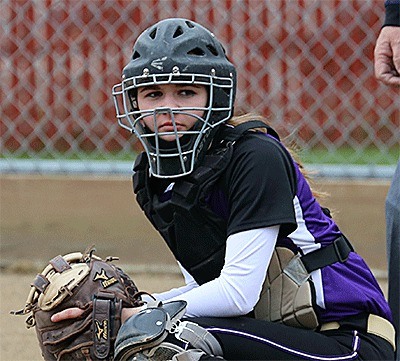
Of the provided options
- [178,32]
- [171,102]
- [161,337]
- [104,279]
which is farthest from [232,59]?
[161,337]

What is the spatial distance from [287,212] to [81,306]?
67 centimetres

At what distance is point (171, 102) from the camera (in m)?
3.06

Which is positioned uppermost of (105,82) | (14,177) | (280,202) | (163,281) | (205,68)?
(205,68)

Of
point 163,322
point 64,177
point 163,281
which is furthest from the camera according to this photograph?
point 64,177

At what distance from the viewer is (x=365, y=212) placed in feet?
18.1

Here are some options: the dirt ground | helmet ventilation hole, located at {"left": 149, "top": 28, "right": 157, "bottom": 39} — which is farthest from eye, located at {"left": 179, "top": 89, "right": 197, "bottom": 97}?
the dirt ground

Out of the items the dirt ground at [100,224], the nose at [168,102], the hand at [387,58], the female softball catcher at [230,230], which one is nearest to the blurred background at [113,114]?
the dirt ground at [100,224]

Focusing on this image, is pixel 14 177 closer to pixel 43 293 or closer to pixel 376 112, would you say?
pixel 376 112

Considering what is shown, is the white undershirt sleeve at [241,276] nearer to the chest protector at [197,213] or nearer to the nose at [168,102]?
the chest protector at [197,213]

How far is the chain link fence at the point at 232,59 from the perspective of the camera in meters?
Answer: 5.88

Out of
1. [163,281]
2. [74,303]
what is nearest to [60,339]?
[74,303]

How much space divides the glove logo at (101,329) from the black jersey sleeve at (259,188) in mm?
456

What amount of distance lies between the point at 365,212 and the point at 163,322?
2.89 m

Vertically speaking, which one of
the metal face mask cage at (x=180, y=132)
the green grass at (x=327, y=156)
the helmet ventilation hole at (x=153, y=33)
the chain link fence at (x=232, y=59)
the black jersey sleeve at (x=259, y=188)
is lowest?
the green grass at (x=327, y=156)
